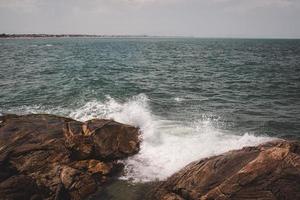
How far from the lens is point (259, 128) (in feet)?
59.6

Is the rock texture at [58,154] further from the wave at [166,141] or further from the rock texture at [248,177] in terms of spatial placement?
the rock texture at [248,177]

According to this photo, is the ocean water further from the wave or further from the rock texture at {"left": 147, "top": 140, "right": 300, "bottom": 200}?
the rock texture at {"left": 147, "top": 140, "right": 300, "bottom": 200}

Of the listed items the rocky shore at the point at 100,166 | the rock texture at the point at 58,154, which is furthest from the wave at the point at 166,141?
the rock texture at the point at 58,154

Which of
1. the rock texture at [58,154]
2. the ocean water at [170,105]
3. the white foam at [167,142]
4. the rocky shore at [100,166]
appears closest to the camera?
the rocky shore at [100,166]

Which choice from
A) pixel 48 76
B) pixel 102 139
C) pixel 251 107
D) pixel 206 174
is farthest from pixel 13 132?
pixel 48 76

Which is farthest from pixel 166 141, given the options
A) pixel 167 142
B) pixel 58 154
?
pixel 58 154

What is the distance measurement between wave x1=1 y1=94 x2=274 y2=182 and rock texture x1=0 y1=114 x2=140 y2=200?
2.86ft

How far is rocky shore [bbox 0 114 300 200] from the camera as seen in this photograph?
8.39 meters

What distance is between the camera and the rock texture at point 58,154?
1085 centimetres

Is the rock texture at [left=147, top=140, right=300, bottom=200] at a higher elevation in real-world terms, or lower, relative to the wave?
higher

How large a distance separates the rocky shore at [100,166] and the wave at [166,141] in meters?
0.76

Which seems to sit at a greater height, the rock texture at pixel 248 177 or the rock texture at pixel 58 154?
the rock texture at pixel 248 177

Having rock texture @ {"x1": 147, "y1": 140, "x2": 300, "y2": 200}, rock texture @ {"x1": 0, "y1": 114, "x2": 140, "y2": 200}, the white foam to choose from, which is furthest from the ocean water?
rock texture @ {"x1": 147, "y1": 140, "x2": 300, "y2": 200}

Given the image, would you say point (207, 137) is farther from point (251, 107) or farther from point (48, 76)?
point (48, 76)
